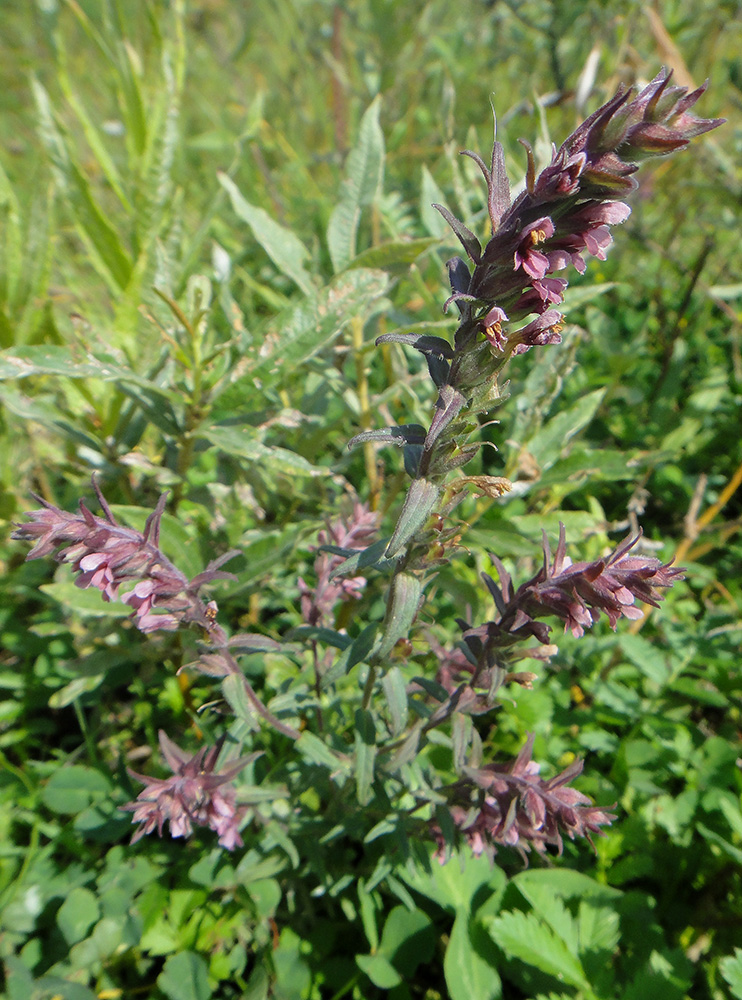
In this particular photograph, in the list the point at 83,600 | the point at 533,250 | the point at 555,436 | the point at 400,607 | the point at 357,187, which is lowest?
the point at 83,600

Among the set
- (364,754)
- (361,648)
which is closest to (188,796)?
(364,754)

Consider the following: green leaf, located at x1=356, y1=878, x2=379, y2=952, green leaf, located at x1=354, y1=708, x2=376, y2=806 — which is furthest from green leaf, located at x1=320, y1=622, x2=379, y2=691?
green leaf, located at x1=356, y1=878, x2=379, y2=952

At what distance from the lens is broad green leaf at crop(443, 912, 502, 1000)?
1.73 meters

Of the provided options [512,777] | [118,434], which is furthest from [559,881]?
[118,434]

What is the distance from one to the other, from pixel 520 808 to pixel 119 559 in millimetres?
982

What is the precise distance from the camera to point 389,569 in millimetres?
1482

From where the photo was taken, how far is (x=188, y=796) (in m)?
1.50

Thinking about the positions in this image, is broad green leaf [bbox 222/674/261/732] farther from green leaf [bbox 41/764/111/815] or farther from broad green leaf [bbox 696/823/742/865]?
broad green leaf [bbox 696/823/742/865]

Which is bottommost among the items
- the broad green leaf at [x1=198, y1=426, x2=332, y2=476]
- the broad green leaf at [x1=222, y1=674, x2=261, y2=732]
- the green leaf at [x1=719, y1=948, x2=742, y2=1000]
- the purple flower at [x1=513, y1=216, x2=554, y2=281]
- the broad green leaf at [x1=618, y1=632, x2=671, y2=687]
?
the green leaf at [x1=719, y1=948, x2=742, y2=1000]

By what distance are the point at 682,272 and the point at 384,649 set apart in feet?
10.3

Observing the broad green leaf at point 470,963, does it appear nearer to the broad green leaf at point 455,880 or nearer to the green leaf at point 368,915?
the broad green leaf at point 455,880

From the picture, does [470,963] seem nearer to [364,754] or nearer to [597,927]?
[597,927]

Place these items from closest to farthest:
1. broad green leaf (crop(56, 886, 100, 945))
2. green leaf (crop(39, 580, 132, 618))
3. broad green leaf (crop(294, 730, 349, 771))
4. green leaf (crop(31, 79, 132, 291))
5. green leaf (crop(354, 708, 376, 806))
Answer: green leaf (crop(354, 708, 376, 806)) < broad green leaf (crop(294, 730, 349, 771)) < broad green leaf (crop(56, 886, 100, 945)) < green leaf (crop(39, 580, 132, 618)) < green leaf (crop(31, 79, 132, 291))

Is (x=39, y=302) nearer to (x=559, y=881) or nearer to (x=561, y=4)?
(x=559, y=881)
